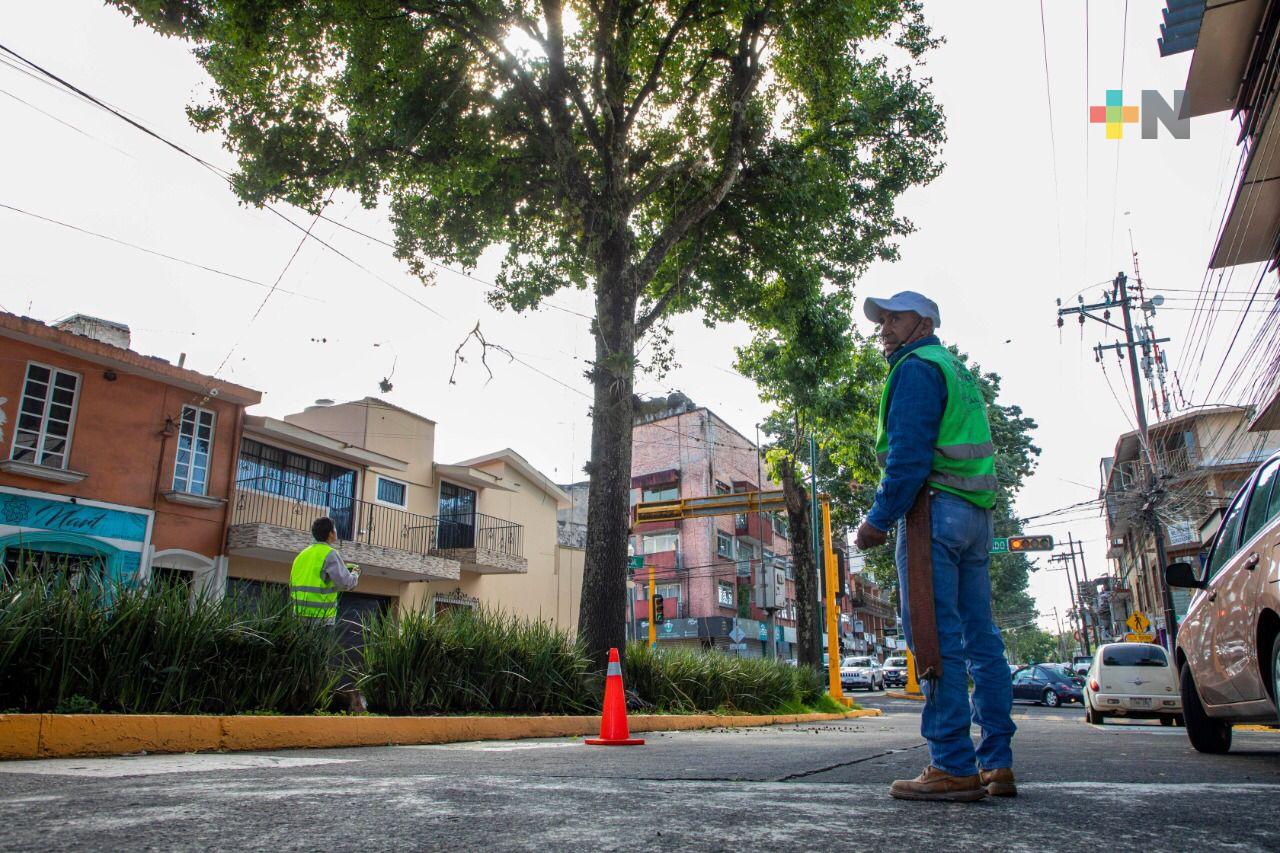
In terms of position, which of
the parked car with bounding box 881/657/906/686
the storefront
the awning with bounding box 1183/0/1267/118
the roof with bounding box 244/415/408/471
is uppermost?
the awning with bounding box 1183/0/1267/118

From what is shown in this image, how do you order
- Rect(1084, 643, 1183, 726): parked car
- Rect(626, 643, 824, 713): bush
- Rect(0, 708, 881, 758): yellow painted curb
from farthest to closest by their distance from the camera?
Rect(1084, 643, 1183, 726): parked car, Rect(626, 643, 824, 713): bush, Rect(0, 708, 881, 758): yellow painted curb

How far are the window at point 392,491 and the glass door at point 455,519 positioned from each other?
1.64 metres

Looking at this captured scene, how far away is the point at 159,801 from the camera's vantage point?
2607 millimetres

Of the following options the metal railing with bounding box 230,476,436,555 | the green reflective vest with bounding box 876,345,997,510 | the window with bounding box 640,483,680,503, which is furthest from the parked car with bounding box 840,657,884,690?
the green reflective vest with bounding box 876,345,997,510

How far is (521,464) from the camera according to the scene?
93.2 ft

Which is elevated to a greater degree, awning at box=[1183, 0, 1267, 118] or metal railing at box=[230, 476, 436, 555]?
awning at box=[1183, 0, 1267, 118]

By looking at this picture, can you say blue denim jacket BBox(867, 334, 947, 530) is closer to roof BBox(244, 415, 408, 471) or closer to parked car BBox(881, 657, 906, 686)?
roof BBox(244, 415, 408, 471)

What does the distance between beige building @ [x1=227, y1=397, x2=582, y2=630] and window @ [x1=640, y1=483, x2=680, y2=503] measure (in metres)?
16.5

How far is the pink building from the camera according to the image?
146ft

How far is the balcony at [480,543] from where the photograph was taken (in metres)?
24.5

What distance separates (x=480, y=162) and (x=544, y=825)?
11.6 meters

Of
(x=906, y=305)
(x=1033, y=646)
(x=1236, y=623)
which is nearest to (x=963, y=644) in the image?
(x=906, y=305)

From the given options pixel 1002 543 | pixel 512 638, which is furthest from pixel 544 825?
pixel 1002 543

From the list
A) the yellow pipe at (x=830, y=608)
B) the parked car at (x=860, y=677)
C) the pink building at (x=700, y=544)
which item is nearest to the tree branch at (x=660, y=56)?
the yellow pipe at (x=830, y=608)
